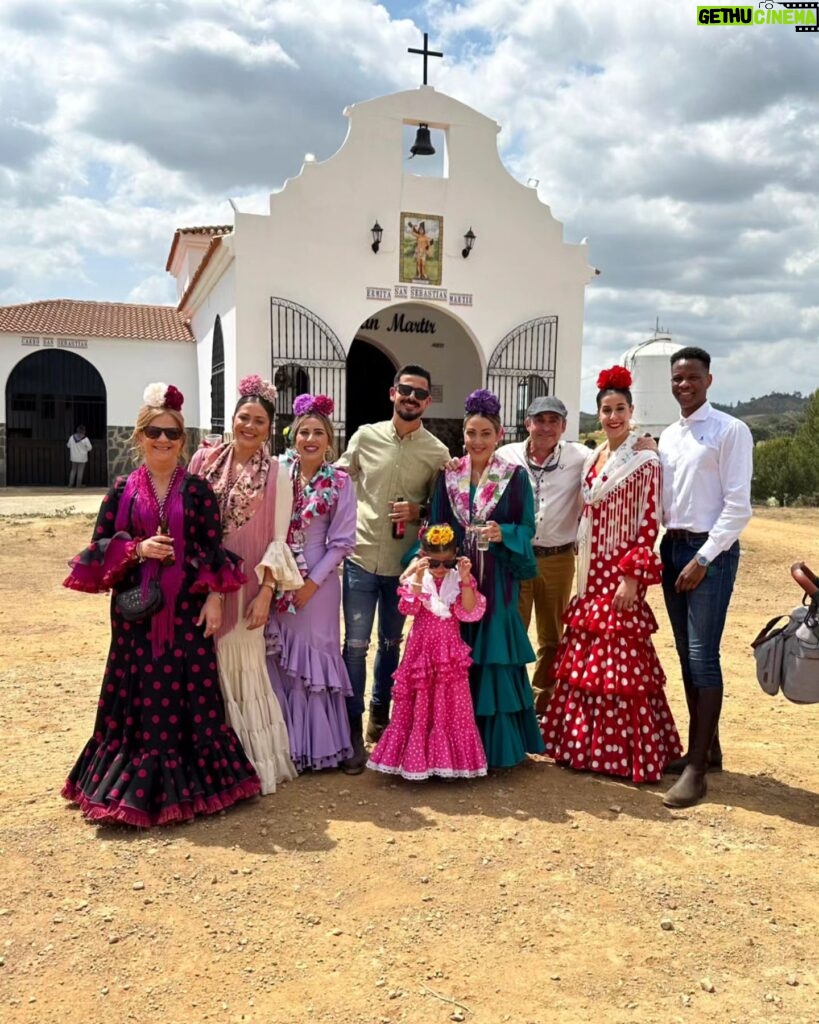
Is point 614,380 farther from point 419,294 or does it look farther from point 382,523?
point 419,294

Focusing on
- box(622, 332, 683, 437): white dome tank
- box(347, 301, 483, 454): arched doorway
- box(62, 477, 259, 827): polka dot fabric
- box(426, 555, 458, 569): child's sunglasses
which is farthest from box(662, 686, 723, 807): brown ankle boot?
box(622, 332, 683, 437): white dome tank

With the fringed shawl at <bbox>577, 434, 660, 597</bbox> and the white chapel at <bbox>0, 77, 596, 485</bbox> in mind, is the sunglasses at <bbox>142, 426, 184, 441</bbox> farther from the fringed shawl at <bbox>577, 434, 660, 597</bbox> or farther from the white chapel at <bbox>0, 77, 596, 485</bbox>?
the white chapel at <bbox>0, 77, 596, 485</bbox>

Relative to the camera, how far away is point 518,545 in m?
3.91

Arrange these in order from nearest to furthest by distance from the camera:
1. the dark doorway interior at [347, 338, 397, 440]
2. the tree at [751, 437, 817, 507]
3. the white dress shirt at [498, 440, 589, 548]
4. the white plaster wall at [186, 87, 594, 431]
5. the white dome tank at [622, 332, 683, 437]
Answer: the white dress shirt at [498, 440, 589, 548], the white plaster wall at [186, 87, 594, 431], the dark doorway interior at [347, 338, 397, 440], the tree at [751, 437, 817, 507], the white dome tank at [622, 332, 683, 437]

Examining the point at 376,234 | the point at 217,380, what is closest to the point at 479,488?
the point at 376,234

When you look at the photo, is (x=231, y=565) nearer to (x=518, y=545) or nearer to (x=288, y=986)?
(x=518, y=545)

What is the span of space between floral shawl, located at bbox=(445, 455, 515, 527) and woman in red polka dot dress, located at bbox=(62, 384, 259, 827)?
112cm

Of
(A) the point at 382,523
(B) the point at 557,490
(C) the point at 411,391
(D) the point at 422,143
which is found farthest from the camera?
(D) the point at 422,143

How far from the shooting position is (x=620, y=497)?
13.3ft

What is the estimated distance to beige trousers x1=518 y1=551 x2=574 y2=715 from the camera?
Result: 15.4ft

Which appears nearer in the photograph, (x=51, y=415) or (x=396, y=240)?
(x=396, y=240)

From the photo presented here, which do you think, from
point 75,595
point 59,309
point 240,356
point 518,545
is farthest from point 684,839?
point 59,309

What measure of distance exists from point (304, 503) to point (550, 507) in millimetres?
1388

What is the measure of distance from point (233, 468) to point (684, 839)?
256 cm
